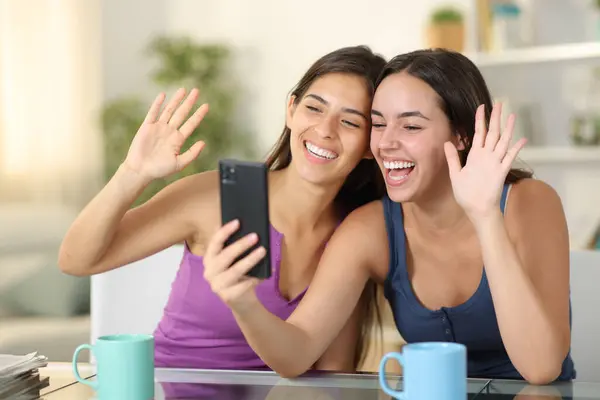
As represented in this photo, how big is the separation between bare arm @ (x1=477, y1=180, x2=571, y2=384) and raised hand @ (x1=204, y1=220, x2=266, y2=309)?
393 millimetres

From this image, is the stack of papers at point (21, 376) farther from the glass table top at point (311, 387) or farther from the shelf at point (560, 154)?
the shelf at point (560, 154)

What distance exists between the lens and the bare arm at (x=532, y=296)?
4.37 feet

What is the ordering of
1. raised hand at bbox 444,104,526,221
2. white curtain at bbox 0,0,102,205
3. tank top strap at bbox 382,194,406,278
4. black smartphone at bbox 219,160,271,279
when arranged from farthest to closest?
white curtain at bbox 0,0,102,205 < tank top strap at bbox 382,194,406,278 < raised hand at bbox 444,104,526,221 < black smartphone at bbox 219,160,271,279

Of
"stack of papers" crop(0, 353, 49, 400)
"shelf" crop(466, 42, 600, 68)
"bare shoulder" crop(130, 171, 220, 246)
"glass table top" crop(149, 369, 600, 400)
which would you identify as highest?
"shelf" crop(466, 42, 600, 68)

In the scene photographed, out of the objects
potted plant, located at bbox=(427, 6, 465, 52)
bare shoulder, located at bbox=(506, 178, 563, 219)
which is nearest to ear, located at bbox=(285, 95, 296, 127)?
bare shoulder, located at bbox=(506, 178, 563, 219)

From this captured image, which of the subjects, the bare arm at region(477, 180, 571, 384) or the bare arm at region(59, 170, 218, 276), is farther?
the bare arm at region(59, 170, 218, 276)

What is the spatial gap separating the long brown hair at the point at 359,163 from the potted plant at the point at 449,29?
81.8 inches

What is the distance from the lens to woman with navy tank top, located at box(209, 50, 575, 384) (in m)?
1.35

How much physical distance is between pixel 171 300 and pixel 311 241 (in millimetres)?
337

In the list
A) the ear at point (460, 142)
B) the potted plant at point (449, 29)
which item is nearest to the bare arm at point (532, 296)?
the ear at point (460, 142)

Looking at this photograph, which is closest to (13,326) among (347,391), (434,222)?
(434,222)

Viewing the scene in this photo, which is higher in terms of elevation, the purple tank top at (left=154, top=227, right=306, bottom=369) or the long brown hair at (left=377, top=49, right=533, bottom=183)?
the long brown hair at (left=377, top=49, right=533, bottom=183)

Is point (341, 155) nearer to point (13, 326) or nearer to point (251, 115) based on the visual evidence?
point (13, 326)

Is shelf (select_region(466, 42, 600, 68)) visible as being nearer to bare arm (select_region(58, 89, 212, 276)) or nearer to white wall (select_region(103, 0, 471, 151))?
white wall (select_region(103, 0, 471, 151))
